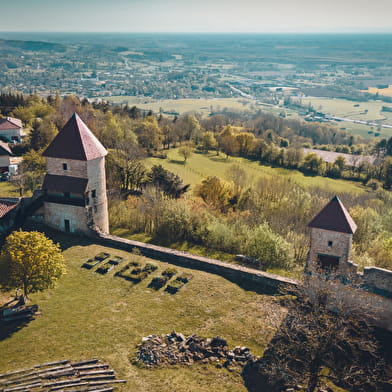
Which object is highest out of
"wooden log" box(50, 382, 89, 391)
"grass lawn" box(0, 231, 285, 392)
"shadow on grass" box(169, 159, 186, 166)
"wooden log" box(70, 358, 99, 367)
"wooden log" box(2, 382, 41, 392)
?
"wooden log" box(2, 382, 41, 392)

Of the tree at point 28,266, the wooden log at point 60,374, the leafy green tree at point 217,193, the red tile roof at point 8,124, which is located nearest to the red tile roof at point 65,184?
the tree at point 28,266

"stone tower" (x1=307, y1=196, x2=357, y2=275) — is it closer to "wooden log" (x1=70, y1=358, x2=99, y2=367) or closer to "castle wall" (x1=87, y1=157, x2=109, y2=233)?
"wooden log" (x1=70, y1=358, x2=99, y2=367)

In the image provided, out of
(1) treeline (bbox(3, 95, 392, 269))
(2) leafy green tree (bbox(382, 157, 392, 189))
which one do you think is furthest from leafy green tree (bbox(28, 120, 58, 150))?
(2) leafy green tree (bbox(382, 157, 392, 189))

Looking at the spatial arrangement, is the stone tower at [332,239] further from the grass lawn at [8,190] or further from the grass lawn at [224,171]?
the grass lawn at [224,171]

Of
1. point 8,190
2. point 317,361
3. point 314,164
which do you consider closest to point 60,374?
point 317,361

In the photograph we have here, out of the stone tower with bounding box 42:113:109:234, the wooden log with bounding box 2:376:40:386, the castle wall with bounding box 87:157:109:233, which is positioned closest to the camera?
the wooden log with bounding box 2:376:40:386

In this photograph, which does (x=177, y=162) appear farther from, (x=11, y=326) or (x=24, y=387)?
(x=24, y=387)

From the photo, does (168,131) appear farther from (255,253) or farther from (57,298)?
(57,298)
